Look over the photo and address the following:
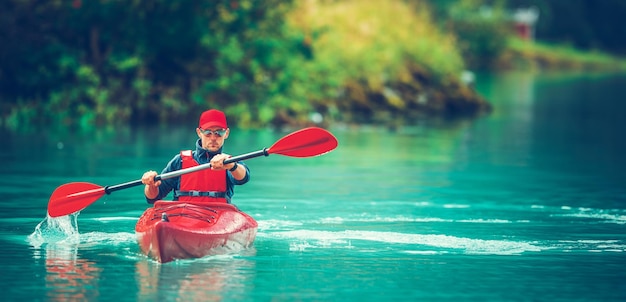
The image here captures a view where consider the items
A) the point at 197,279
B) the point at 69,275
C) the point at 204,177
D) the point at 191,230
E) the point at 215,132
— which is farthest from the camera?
the point at 204,177

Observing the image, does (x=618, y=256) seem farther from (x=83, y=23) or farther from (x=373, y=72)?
(x=373, y=72)

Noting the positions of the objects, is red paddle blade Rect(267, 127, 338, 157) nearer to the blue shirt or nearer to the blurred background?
the blue shirt

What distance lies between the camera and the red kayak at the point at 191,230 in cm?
1000

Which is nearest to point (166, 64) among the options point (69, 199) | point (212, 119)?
point (69, 199)

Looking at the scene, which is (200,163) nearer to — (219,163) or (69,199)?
(219,163)

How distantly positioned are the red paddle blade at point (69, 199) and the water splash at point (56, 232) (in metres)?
0.21

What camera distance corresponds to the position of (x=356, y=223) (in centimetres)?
1268

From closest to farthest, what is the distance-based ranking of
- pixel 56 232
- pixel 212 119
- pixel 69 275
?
pixel 69 275 → pixel 212 119 → pixel 56 232

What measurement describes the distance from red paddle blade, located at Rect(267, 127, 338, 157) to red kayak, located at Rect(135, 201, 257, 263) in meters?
0.94

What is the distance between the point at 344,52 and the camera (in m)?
29.0

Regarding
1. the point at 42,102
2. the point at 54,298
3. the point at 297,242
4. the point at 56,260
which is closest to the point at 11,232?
the point at 56,260

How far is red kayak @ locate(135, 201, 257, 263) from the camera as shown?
10000 millimetres

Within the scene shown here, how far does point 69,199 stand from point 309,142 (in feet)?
7.07

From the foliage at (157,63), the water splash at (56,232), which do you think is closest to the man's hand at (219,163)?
the water splash at (56,232)
